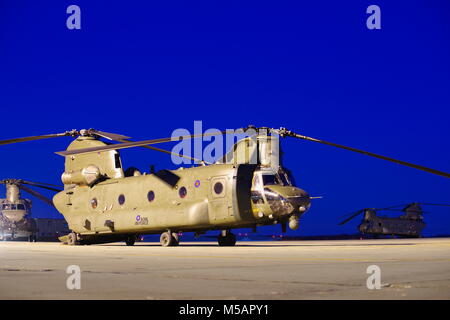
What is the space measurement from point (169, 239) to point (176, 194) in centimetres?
204

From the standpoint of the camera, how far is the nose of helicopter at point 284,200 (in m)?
23.3

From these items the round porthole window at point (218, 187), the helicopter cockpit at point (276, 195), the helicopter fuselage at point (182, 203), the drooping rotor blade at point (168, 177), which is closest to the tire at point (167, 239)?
the helicopter fuselage at point (182, 203)

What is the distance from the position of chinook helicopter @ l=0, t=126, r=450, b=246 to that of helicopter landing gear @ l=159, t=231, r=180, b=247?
0.04 meters

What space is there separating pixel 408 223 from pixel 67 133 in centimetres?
3524

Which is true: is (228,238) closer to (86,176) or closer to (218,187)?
(218,187)

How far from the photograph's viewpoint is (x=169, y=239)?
84.5ft

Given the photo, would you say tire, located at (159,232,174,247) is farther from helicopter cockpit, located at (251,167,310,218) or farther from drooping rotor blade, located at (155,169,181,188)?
helicopter cockpit, located at (251,167,310,218)

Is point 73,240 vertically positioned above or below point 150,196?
below

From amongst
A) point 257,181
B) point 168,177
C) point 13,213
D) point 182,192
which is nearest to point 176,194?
point 182,192

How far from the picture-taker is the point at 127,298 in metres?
5.58

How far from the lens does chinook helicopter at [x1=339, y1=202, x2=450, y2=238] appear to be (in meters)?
48.2
